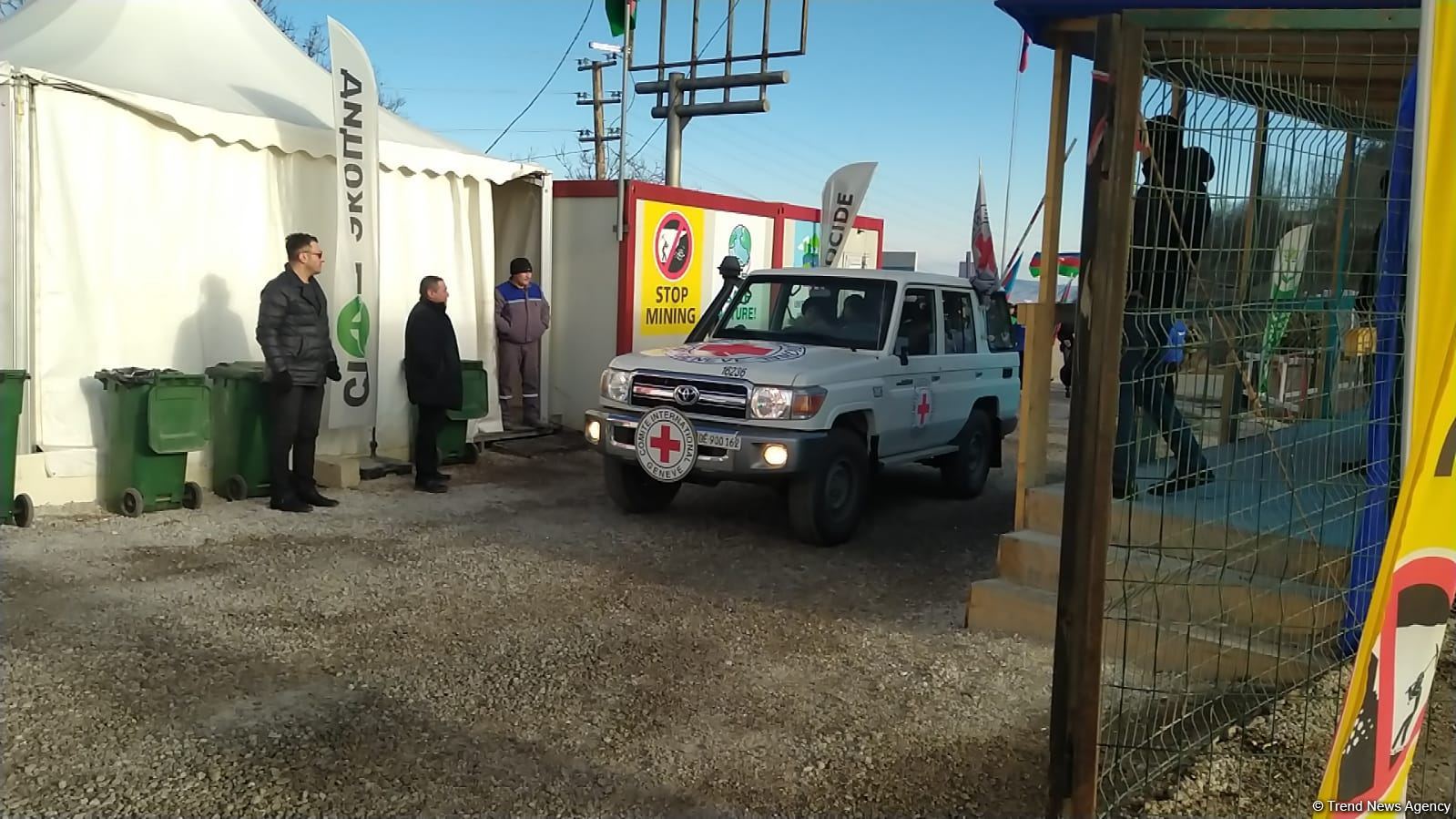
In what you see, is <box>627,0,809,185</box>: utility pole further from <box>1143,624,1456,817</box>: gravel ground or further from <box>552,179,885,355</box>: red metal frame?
<box>1143,624,1456,817</box>: gravel ground

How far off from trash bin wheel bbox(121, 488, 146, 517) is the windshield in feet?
14.0

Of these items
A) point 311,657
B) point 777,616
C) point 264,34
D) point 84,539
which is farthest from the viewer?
point 264,34

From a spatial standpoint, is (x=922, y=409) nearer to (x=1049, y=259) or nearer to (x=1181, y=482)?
(x=1049, y=259)

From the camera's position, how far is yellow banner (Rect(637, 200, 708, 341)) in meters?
12.0

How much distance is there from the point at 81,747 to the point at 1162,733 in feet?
13.0

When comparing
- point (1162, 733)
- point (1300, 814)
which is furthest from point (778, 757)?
point (1300, 814)

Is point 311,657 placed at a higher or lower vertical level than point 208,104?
lower

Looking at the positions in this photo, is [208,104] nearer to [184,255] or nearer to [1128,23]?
[184,255]

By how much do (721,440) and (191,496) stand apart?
13.1 feet

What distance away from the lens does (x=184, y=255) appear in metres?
8.66

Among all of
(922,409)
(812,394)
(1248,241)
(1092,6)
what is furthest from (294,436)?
(1248,241)

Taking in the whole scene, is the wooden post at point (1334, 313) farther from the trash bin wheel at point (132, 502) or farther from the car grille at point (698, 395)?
the trash bin wheel at point (132, 502)

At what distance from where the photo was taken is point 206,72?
956 cm

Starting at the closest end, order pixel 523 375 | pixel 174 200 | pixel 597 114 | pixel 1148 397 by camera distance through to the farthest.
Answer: pixel 1148 397
pixel 174 200
pixel 523 375
pixel 597 114
